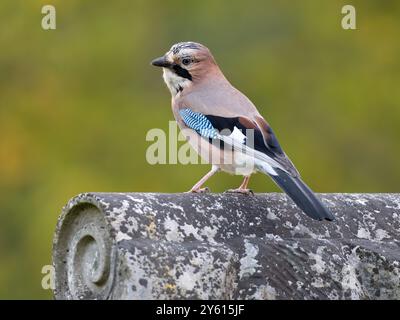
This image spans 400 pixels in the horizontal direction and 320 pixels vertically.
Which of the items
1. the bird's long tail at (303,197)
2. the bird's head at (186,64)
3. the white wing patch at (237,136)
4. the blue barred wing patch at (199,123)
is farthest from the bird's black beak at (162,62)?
the bird's long tail at (303,197)

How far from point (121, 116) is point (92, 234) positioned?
918cm

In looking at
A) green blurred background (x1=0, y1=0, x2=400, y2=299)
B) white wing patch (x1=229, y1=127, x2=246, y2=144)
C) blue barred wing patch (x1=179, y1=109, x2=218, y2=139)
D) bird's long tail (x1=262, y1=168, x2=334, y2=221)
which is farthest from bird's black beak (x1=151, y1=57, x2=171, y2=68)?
green blurred background (x1=0, y1=0, x2=400, y2=299)

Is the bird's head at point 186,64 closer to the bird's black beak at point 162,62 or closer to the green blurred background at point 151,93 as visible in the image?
the bird's black beak at point 162,62

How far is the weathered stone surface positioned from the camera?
166 inches

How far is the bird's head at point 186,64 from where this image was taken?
22.5 ft

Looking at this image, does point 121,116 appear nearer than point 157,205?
No

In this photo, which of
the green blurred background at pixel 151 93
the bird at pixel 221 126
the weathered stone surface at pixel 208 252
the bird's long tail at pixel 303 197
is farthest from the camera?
the green blurred background at pixel 151 93

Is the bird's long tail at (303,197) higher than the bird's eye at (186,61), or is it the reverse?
the bird's eye at (186,61)

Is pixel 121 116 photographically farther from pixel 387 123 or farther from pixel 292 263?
pixel 292 263

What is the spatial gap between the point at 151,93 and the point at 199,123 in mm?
7691

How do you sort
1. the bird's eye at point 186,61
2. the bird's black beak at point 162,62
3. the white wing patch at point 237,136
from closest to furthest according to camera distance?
the white wing patch at point 237,136
the bird's black beak at point 162,62
the bird's eye at point 186,61

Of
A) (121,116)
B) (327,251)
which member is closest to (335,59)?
(121,116)

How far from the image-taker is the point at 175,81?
6.93 meters
